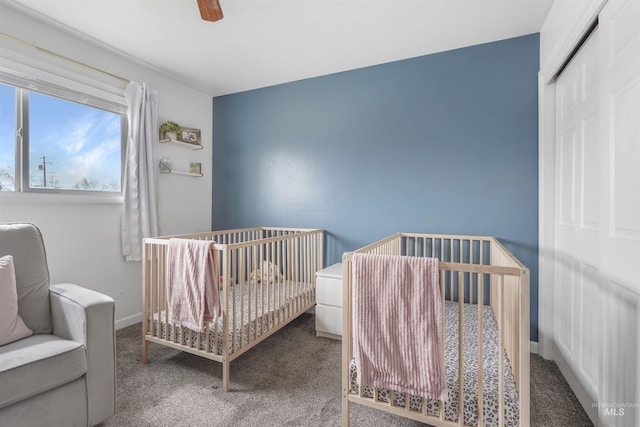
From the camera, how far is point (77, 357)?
4.47 feet

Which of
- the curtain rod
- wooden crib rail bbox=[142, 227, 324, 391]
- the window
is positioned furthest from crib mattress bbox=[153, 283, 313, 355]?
the curtain rod

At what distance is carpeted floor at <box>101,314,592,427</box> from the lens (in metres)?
1.56

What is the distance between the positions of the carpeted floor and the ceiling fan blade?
2087 mm

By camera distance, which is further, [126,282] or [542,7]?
[126,282]

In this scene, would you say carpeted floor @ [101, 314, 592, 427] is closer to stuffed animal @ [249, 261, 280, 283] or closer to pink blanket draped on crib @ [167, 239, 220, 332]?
pink blanket draped on crib @ [167, 239, 220, 332]

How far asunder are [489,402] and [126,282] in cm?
284

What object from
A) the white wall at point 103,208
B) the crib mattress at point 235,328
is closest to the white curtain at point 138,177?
the white wall at point 103,208

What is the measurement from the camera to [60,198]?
88.0 inches

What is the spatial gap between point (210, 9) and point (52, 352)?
5.78 ft

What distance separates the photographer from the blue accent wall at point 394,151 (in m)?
2.37

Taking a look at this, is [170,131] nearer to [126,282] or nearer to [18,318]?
[126,282]

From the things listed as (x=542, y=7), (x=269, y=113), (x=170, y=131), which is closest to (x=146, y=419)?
(x=170, y=131)

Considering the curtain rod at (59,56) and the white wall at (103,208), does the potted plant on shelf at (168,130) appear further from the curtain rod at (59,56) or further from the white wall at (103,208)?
the curtain rod at (59,56)

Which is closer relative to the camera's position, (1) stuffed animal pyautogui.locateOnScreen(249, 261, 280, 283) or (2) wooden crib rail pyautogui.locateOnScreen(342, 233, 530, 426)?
(2) wooden crib rail pyautogui.locateOnScreen(342, 233, 530, 426)
